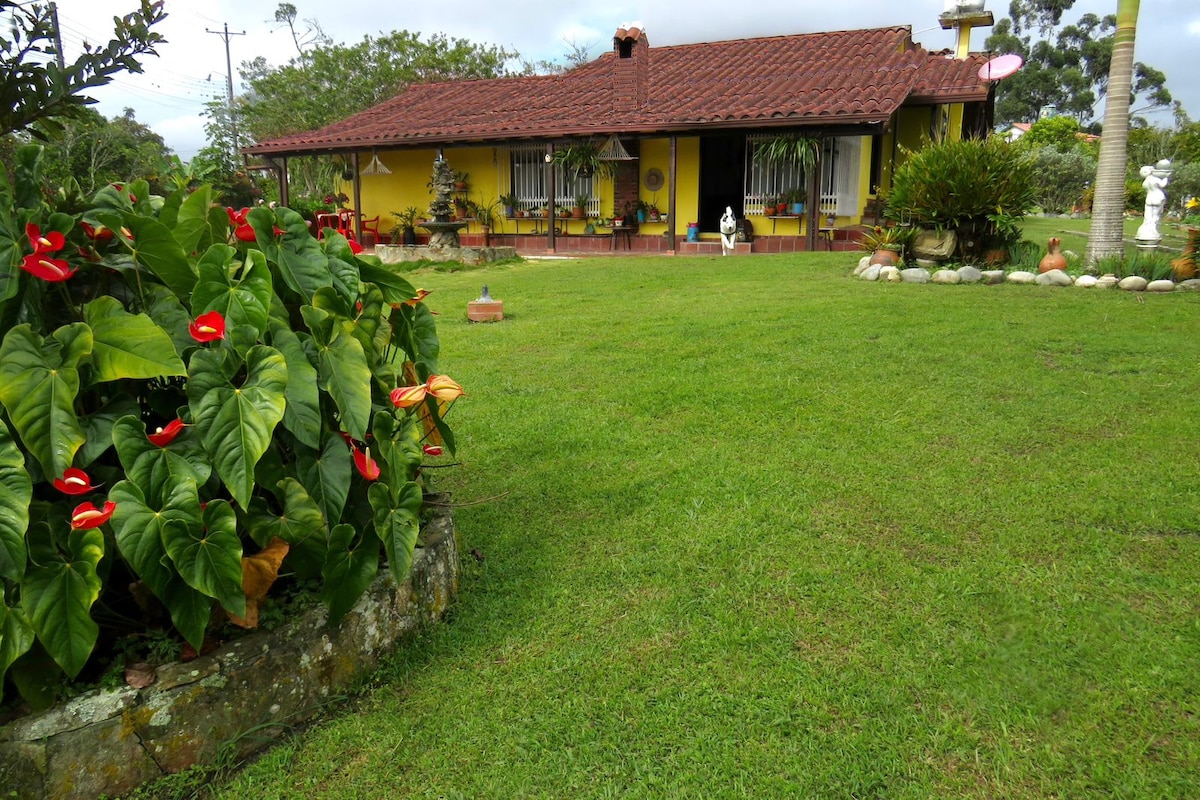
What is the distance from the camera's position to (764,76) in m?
16.8

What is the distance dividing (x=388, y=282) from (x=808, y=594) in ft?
5.96

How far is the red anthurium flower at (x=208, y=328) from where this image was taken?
2.08 metres

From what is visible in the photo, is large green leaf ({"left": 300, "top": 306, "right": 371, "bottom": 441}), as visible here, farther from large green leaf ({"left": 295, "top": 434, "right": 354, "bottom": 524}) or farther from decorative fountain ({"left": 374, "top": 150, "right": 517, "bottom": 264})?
decorative fountain ({"left": 374, "top": 150, "right": 517, "bottom": 264})

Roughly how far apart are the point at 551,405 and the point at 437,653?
2.56 m

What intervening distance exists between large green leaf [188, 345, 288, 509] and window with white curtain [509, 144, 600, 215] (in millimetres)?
15572

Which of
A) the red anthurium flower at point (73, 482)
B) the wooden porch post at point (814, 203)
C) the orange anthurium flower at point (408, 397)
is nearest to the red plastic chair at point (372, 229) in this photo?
the wooden porch post at point (814, 203)

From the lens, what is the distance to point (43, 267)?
1998 mm

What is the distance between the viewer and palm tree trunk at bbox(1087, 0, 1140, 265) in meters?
9.41

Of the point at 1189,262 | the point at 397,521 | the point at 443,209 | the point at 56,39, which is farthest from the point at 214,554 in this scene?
the point at 443,209

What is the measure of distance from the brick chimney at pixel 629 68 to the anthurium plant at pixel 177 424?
52.0 feet

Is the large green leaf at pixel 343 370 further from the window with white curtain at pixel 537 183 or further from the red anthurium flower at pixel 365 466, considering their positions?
the window with white curtain at pixel 537 183

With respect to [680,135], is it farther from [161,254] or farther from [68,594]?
[68,594]

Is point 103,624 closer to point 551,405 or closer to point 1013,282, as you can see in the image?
point 551,405

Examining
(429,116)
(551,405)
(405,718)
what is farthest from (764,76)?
(405,718)
